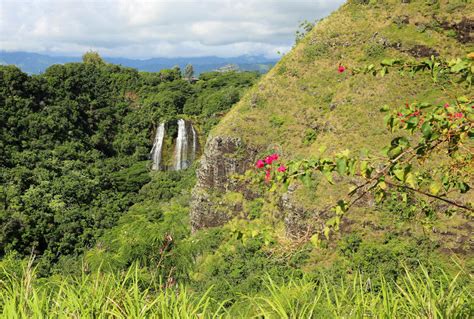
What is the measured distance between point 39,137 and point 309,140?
36.5 meters

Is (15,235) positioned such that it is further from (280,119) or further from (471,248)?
(471,248)

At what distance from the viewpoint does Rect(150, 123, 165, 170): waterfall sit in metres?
53.0

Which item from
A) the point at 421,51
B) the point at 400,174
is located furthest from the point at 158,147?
the point at 400,174

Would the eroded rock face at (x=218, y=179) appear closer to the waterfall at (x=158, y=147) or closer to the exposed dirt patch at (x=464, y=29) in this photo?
the exposed dirt patch at (x=464, y=29)

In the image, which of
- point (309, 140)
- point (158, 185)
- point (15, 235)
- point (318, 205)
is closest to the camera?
point (318, 205)

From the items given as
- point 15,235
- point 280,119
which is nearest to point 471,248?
point 280,119

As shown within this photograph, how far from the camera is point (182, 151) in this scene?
5141cm

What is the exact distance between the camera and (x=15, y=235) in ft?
115

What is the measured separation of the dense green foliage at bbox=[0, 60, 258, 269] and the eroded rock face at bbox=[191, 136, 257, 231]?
12108 millimetres

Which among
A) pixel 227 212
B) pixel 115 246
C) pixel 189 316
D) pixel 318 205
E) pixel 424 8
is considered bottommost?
pixel 227 212

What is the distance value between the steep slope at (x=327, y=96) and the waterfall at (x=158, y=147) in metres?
20.7

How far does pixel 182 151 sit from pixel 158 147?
13.7 ft

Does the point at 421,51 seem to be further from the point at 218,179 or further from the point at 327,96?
the point at 218,179

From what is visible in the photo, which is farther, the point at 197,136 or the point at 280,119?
the point at 197,136
